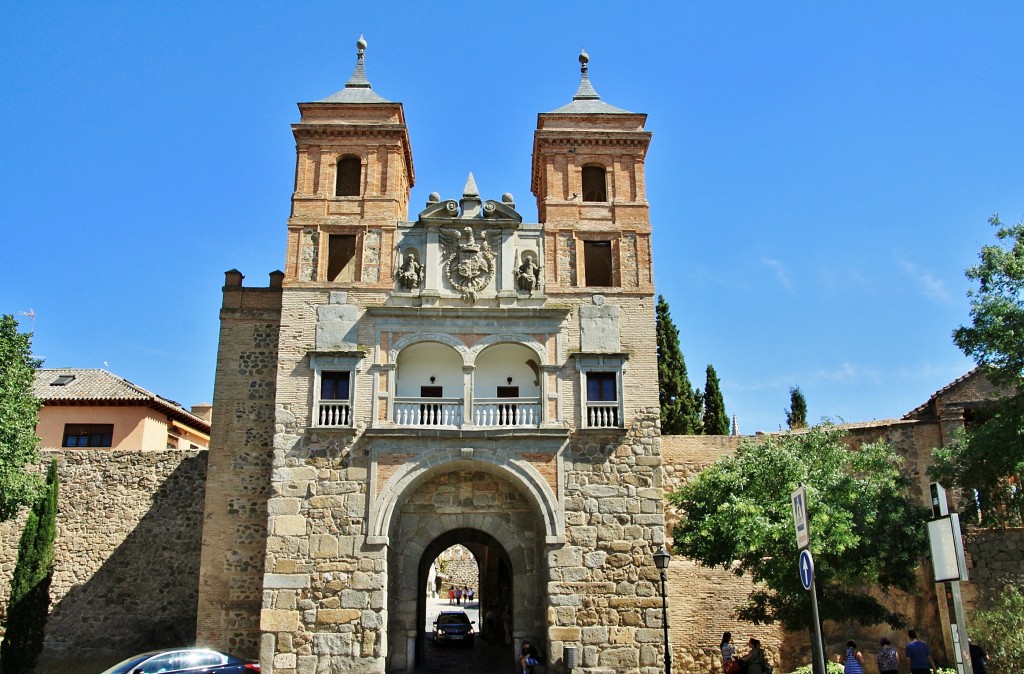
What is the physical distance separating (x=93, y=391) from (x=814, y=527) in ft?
79.5

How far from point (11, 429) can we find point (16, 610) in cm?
452

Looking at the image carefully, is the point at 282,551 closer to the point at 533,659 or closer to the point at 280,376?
the point at 280,376

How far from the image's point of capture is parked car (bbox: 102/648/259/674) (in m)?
15.6

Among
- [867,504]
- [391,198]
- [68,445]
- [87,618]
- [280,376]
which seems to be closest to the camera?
[867,504]

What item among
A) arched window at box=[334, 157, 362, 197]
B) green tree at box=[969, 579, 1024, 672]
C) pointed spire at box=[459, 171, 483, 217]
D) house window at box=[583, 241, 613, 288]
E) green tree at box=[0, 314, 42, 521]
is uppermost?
arched window at box=[334, 157, 362, 197]

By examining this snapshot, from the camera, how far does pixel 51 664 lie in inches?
899

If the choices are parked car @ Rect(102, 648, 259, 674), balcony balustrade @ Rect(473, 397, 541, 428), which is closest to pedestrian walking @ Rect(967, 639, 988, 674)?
balcony balustrade @ Rect(473, 397, 541, 428)

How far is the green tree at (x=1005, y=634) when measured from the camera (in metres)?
15.4

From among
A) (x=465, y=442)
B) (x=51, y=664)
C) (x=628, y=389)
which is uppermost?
(x=628, y=389)

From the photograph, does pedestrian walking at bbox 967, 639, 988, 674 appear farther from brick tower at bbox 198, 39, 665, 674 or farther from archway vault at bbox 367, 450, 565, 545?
archway vault at bbox 367, 450, 565, 545

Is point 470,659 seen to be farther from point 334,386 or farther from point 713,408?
point 713,408

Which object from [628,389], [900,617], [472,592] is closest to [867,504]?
[900,617]

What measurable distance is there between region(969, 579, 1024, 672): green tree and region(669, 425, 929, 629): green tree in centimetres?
148

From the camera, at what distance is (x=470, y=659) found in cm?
2273
